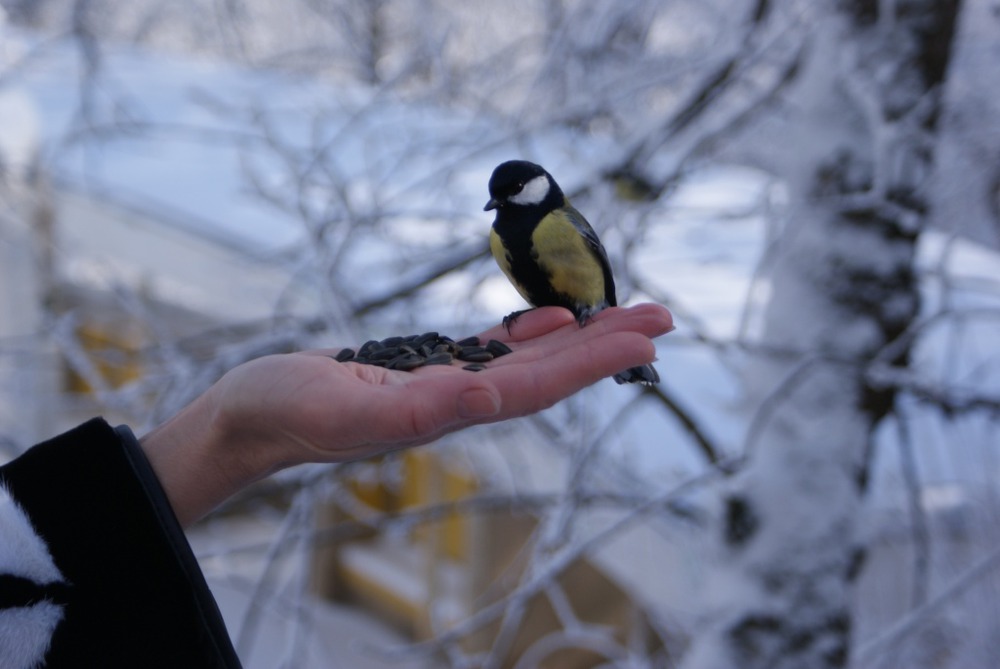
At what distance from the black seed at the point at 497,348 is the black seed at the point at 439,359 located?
0.30ft

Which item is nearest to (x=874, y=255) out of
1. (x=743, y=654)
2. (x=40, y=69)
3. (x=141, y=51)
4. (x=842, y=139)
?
(x=842, y=139)

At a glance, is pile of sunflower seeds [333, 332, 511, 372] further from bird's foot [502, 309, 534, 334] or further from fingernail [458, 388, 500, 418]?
fingernail [458, 388, 500, 418]

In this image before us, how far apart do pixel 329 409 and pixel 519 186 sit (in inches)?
30.5

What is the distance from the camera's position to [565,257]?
1.67 meters

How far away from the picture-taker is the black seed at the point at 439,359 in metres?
1.47

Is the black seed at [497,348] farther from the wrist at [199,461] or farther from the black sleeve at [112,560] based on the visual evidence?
the black sleeve at [112,560]

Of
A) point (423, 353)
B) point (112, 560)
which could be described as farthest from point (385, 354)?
point (112, 560)

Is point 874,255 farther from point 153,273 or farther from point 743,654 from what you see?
point 153,273

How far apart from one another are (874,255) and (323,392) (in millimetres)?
1728

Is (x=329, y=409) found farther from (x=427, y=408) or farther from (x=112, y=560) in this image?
(x=112, y=560)

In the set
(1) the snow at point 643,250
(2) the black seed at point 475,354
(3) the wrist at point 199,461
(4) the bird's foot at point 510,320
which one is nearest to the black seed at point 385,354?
(2) the black seed at point 475,354

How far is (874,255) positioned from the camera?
2.20 m

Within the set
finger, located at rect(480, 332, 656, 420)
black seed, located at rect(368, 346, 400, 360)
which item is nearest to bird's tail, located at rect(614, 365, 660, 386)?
finger, located at rect(480, 332, 656, 420)

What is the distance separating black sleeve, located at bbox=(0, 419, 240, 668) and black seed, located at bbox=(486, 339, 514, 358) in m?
0.71
